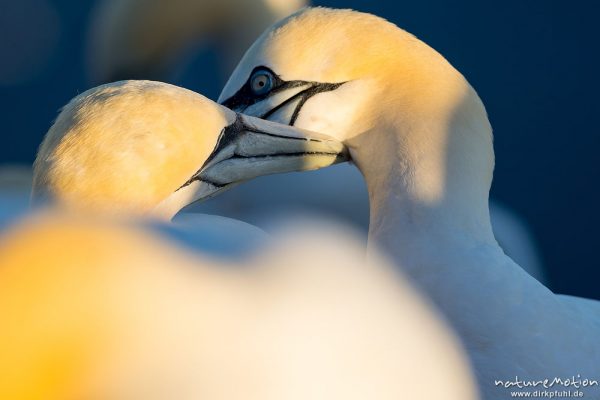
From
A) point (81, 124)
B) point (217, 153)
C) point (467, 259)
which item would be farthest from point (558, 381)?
point (81, 124)

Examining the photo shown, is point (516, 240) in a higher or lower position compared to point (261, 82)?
lower

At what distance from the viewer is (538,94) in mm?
5859

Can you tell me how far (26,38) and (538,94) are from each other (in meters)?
2.85

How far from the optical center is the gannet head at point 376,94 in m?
3.08

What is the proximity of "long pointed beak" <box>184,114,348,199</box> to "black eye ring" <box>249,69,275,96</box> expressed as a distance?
0.15 m

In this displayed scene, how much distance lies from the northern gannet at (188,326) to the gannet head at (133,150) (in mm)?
467

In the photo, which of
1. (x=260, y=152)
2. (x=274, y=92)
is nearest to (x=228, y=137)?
(x=260, y=152)

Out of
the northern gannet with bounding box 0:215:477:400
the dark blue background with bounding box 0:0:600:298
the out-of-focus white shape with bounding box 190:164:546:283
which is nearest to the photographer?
the northern gannet with bounding box 0:215:477:400

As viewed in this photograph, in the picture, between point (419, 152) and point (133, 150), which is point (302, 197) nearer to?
point (419, 152)

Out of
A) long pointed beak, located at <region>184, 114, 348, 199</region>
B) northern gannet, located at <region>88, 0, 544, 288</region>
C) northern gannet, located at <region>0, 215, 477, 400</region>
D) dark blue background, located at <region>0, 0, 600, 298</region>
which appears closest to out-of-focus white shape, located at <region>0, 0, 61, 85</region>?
dark blue background, located at <region>0, 0, 600, 298</region>

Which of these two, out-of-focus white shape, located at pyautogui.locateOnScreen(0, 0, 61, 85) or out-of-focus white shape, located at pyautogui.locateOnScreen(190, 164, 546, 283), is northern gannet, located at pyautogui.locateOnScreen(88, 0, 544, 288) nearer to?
out-of-focus white shape, located at pyautogui.locateOnScreen(190, 164, 546, 283)

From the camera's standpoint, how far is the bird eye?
320cm

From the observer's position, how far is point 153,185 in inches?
104

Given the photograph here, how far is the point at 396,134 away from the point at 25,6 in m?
4.20
